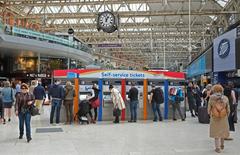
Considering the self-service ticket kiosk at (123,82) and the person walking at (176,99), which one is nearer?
the self-service ticket kiosk at (123,82)

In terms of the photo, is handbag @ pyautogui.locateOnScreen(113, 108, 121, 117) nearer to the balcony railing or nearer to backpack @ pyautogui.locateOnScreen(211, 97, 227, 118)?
backpack @ pyautogui.locateOnScreen(211, 97, 227, 118)

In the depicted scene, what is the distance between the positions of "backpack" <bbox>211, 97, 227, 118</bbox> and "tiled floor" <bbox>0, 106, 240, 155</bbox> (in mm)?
820

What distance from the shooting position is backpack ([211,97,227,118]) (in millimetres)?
9188

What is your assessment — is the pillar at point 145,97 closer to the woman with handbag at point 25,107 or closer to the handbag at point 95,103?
the handbag at point 95,103

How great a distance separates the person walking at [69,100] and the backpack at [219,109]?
670cm

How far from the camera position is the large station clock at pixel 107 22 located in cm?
2486

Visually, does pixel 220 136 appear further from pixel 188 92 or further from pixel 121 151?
pixel 188 92

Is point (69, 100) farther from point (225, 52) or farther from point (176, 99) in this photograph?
point (225, 52)

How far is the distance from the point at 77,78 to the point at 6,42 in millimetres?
16479

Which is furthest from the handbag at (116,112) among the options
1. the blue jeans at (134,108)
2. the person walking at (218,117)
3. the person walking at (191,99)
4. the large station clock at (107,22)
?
the large station clock at (107,22)

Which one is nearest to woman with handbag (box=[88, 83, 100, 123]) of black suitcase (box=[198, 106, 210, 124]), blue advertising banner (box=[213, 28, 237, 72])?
black suitcase (box=[198, 106, 210, 124])

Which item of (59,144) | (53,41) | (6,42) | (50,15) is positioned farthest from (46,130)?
(50,15)

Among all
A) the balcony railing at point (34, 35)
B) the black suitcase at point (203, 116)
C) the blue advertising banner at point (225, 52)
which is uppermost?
the balcony railing at point (34, 35)

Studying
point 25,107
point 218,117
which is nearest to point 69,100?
point 25,107
